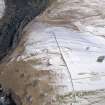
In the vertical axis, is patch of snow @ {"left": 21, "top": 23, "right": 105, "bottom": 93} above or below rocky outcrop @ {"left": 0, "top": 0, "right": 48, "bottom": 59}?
above

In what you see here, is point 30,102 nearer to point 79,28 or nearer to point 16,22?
point 79,28

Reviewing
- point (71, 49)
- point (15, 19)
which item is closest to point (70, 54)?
point (71, 49)

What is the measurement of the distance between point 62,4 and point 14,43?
561 mm

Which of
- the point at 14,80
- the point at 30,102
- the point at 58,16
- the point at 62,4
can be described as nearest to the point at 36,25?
the point at 58,16

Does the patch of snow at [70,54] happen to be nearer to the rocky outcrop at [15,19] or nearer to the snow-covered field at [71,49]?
the snow-covered field at [71,49]

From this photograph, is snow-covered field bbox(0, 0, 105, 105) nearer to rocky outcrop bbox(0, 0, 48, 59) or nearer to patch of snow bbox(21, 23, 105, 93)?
patch of snow bbox(21, 23, 105, 93)

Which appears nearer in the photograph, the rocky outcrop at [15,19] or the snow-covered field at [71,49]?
the snow-covered field at [71,49]

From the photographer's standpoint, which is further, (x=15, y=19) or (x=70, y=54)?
(x=15, y=19)

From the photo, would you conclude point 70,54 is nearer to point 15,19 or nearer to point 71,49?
point 71,49

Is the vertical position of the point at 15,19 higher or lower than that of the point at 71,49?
lower

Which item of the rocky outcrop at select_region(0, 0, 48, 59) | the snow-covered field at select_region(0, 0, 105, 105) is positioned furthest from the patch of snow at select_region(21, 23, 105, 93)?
the rocky outcrop at select_region(0, 0, 48, 59)

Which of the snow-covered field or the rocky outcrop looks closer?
the snow-covered field

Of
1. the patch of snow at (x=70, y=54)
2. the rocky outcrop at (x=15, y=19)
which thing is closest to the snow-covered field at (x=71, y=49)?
the patch of snow at (x=70, y=54)

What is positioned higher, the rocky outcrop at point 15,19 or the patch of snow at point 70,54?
the patch of snow at point 70,54
